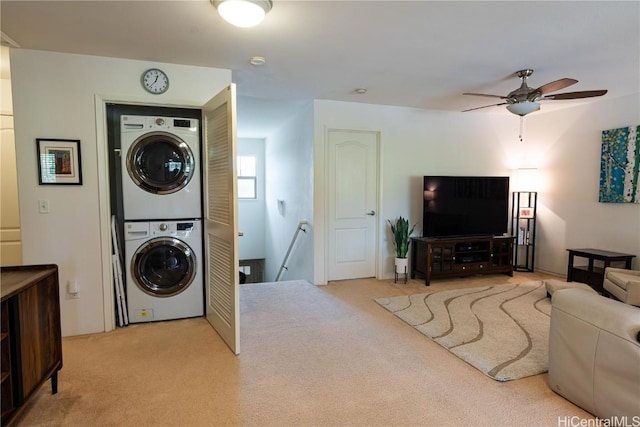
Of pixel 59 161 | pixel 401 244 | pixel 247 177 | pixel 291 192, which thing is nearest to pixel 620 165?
pixel 401 244

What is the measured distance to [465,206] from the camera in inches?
196

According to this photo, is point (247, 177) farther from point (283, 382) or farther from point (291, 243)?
Answer: point (283, 382)

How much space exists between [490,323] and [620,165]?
2.83m

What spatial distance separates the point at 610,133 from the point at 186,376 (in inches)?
211

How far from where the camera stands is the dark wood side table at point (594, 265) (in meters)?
4.18

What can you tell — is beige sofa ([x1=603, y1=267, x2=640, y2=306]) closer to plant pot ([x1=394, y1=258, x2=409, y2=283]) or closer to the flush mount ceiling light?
plant pot ([x1=394, y1=258, x2=409, y2=283])

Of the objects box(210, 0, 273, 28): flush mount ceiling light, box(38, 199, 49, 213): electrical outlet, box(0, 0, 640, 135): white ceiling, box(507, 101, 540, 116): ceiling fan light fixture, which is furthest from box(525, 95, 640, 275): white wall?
box(38, 199, 49, 213): electrical outlet

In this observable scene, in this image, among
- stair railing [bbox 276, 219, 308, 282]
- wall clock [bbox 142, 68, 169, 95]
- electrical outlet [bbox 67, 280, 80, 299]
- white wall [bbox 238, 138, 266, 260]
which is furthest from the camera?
white wall [bbox 238, 138, 266, 260]

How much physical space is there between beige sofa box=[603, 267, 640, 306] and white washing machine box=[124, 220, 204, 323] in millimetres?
3923

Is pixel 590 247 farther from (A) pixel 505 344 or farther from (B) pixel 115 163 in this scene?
(B) pixel 115 163

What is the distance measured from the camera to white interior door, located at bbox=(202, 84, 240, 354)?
2630mm

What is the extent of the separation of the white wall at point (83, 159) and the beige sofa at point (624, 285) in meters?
4.47

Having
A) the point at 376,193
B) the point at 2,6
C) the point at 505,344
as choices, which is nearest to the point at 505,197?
the point at 376,193

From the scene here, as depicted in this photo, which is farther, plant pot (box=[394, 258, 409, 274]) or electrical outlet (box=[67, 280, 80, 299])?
plant pot (box=[394, 258, 409, 274])
